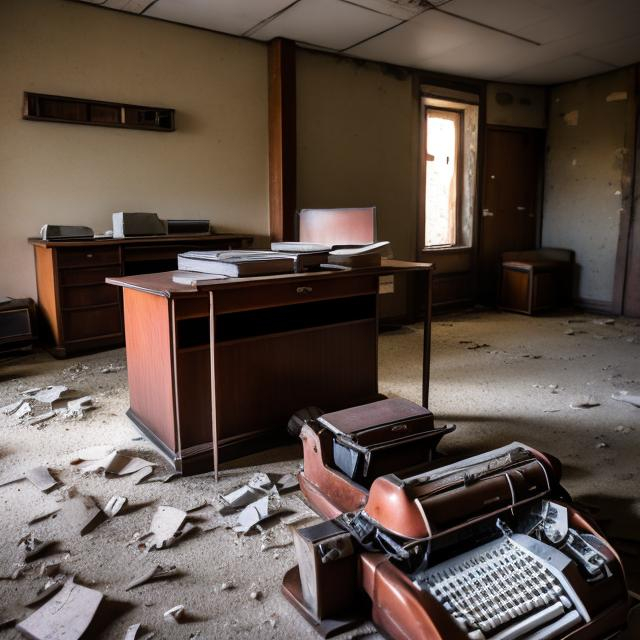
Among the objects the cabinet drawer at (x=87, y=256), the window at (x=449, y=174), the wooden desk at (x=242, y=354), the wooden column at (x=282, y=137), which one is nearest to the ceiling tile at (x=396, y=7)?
the wooden column at (x=282, y=137)

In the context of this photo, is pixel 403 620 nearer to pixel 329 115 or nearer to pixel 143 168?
pixel 143 168

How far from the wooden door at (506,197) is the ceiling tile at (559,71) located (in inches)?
22.7

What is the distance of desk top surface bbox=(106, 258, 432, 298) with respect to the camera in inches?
89.4

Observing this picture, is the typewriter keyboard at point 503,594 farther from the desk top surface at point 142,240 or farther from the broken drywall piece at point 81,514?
the desk top surface at point 142,240

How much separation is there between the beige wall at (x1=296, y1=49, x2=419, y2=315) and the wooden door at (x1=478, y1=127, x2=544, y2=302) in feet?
3.93

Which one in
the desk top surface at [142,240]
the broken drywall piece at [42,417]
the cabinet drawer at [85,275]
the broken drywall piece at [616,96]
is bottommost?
the broken drywall piece at [42,417]

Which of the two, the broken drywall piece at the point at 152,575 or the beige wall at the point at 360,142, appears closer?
the broken drywall piece at the point at 152,575

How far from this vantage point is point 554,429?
119 inches

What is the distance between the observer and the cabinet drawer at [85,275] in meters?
4.14

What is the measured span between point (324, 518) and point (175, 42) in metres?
4.19

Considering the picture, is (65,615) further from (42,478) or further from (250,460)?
(250,460)

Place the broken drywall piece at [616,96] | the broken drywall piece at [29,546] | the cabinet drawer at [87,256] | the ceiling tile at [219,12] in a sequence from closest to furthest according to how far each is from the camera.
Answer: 1. the broken drywall piece at [29,546]
2. the cabinet drawer at [87,256]
3. the ceiling tile at [219,12]
4. the broken drywall piece at [616,96]

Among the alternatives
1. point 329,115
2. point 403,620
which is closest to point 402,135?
point 329,115

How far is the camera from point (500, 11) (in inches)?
176
